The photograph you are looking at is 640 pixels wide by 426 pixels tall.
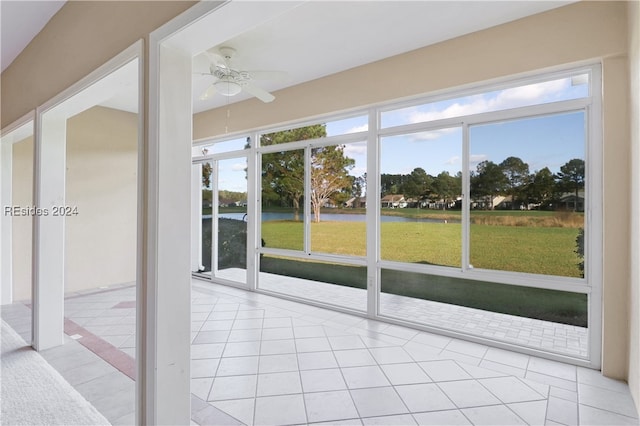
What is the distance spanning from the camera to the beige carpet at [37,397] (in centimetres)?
200

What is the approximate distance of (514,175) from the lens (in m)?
3.05

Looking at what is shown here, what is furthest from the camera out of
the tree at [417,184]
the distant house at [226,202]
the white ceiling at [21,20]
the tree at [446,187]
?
the distant house at [226,202]

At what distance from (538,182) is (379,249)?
1759 mm

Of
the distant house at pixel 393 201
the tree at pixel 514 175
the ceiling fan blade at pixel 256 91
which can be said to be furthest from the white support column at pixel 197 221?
the tree at pixel 514 175

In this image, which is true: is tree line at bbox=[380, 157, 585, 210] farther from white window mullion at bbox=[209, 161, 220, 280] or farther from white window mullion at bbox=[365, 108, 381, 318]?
white window mullion at bbox=[209, 161, 220, 280]

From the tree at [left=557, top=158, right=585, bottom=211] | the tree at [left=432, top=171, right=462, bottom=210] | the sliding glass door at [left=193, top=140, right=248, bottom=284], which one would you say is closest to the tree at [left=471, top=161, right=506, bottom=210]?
the tree at [left=432, top=171, right=462, bottom=210]

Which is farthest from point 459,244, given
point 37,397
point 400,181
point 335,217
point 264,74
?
point 37,397

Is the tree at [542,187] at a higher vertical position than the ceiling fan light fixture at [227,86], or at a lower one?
lower

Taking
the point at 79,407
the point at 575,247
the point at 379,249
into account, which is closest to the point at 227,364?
the point at 79,407

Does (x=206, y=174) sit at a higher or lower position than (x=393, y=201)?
higher

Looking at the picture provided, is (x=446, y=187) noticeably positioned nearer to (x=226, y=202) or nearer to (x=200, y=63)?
(x=200, y=63)

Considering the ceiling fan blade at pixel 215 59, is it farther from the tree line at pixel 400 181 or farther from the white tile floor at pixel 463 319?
the white tile floor at pixel 463 319

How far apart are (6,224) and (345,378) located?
198 inches

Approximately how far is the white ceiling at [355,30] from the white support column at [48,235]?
4.89ft
